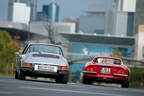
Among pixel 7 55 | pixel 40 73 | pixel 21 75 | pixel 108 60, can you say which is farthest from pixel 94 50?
pixel 40 73

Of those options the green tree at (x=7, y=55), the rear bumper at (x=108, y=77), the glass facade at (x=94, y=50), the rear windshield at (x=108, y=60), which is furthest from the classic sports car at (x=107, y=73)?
the glass facade at (x=94, y=50)

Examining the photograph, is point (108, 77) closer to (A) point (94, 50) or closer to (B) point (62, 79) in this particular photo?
(B) point (62, 79)

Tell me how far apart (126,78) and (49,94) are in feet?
27.3

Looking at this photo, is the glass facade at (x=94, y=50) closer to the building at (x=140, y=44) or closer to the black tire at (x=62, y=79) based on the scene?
the building at (x=140, y=44)

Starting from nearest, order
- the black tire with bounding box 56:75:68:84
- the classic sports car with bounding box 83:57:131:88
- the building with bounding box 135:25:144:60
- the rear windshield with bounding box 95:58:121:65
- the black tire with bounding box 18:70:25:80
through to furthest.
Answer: the black tire with bounding box 18:70:25:80
the black tire with bounding box 56:75:68:84
the classic sports car with bounding box 83:57:131:88
the rear windshield with bounding box 95:58:121:65
the building with bounding box 135:25:144:60

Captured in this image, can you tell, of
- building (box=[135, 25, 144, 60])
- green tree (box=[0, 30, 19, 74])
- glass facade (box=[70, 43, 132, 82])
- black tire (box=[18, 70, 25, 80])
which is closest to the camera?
black tire (box=[18, 70, 25, 80])

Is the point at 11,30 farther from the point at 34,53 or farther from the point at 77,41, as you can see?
the point at 34,53

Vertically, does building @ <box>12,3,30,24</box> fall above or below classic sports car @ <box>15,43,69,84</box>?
above

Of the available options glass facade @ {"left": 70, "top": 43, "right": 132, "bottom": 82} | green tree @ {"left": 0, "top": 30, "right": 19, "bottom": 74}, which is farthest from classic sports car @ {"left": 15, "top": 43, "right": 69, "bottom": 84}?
glass facade @ {"left": 70, "top": 43, "right": 132, "bottom": 82}

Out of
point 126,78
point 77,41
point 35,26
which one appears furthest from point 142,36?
point 126,78

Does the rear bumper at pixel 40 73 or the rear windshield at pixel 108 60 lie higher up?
the rear windshield at pixel 108 60

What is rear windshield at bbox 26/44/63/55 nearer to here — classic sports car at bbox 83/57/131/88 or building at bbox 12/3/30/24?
classic sports car at bbox 83/57/131/88

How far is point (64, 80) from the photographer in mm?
17375

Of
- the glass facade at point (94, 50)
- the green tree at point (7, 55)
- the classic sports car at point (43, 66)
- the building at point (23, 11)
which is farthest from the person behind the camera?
the glass facade at point (94, 50)
